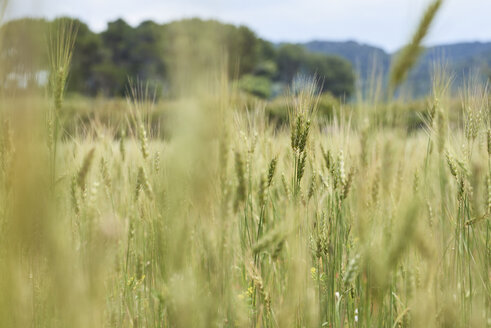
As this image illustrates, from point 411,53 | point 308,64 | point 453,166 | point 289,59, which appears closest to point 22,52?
point 411,53

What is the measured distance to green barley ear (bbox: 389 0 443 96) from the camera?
771 millimetres

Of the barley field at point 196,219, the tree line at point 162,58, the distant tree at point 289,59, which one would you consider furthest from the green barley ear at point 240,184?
the distant tree at point 289,59

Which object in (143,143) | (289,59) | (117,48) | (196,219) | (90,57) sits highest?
(289,59)

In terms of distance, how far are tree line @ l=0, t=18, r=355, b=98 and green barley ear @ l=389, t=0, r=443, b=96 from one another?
20 cm

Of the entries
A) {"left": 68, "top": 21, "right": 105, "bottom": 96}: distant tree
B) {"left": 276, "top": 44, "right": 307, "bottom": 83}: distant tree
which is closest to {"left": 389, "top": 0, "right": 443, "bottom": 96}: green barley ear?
{"left": 68, "top": 21, "right": 105, "bottom": 96}: distant tree

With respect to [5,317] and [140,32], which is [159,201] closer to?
[5,317]

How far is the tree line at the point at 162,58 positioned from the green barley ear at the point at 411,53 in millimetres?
202

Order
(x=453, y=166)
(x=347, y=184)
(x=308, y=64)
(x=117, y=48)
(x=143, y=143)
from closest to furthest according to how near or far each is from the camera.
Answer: (x=143, y=143)
(x=347, y=184)
(x=453, y=166)
(x=117, y=48)
(x=308, y=64)

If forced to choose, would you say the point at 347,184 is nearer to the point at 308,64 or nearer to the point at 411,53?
the point at 411,53

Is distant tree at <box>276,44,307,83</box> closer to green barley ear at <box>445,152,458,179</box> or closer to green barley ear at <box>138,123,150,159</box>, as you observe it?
green barley ear at <box>445,152,458,179</box>

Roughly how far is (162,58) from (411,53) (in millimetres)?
505

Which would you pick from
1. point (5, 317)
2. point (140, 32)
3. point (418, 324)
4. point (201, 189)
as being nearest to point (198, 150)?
point (201, 189)

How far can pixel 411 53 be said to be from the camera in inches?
33.5

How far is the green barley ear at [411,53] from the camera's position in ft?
2.53
